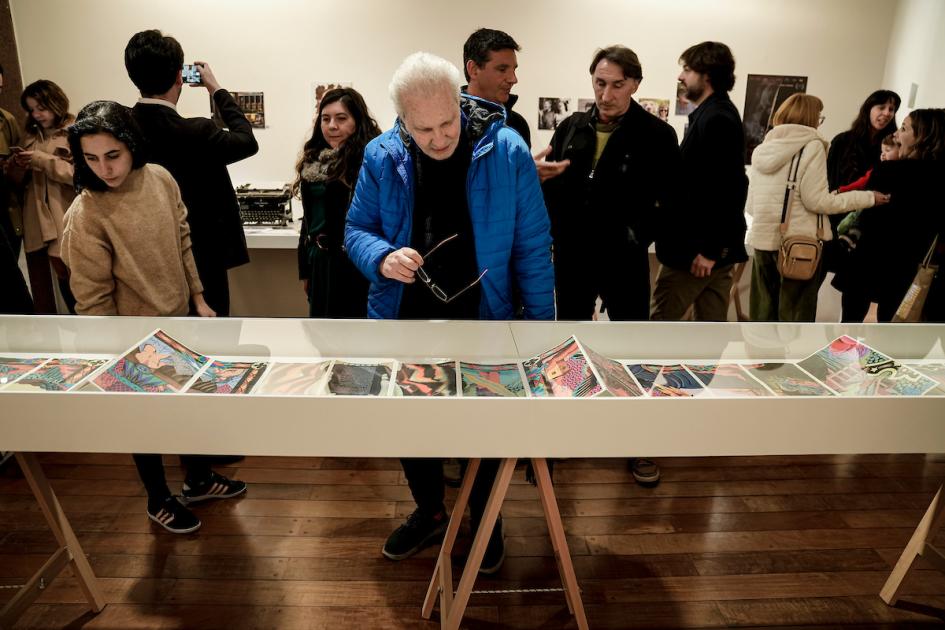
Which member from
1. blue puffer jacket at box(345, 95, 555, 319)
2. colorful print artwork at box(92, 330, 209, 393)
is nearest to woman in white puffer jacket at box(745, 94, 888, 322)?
blue puffer jacket at box(345, 95, 555, 319)

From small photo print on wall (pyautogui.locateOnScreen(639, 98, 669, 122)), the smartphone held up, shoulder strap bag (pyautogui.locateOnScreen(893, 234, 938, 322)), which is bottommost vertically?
shoulder strap bag (pyautogui.locateOnScreen(893, 234, 938, 322))

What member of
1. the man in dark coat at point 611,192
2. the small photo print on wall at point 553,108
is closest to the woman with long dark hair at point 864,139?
the small photo print on wall at point 553,108

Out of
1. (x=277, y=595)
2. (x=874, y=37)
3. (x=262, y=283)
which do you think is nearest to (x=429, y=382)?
(x=277, y=595)

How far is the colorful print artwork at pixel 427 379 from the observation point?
5.11 feet

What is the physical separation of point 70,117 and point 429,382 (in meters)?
3.32

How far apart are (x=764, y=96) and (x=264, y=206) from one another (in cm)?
352

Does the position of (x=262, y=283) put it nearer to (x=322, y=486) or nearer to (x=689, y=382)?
(x=322, y=486)

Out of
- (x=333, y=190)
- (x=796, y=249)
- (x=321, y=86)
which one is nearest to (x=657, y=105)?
(x=796, y=249)

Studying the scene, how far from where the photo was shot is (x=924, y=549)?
80.3 inches

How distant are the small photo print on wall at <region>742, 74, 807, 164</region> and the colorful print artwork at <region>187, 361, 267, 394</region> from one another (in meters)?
3.97

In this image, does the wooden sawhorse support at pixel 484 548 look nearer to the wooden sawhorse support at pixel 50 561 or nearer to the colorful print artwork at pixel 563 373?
the colorful print artwork at pixel 563 373

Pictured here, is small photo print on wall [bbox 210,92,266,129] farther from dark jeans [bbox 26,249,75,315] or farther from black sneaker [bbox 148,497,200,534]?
black sneaker [bbox 148,497,200,534]

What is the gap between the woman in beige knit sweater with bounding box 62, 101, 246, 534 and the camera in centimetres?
201

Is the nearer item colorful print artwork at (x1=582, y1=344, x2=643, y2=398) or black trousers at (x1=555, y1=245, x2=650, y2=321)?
colorful print artwork at (x1=582, y1=344, x2=643, y2=398)
